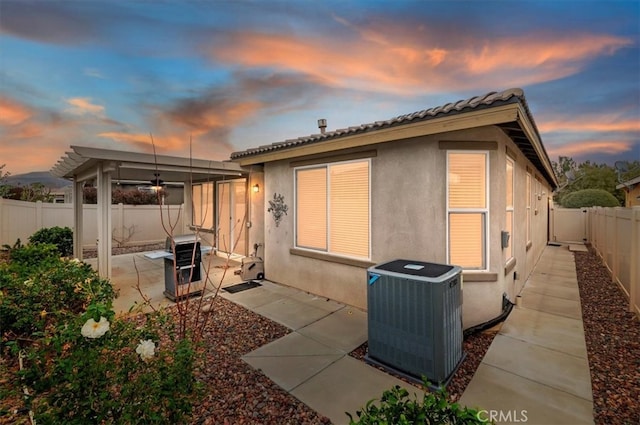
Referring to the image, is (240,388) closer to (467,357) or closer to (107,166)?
(467,357)

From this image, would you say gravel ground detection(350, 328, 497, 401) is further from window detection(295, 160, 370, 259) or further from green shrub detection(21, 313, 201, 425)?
green shrub detection(21, 313, 201, 425)

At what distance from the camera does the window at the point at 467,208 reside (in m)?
4.27

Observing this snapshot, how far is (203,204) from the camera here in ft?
35.3

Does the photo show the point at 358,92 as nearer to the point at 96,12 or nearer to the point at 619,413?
the point at 96,12

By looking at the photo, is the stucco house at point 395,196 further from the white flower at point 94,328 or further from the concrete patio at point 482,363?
the white flower at point 94,328

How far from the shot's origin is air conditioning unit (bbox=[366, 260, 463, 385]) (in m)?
3.04

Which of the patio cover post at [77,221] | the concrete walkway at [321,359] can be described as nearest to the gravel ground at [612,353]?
the concrete walkway at [321,359]

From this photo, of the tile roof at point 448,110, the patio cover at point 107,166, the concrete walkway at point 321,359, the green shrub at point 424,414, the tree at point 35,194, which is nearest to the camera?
the green shrub at point 424,414

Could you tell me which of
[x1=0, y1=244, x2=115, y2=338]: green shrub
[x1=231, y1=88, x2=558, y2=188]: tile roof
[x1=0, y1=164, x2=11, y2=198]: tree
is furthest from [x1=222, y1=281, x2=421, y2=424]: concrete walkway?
[x1=0, y1=164, x2=11, y2=198]: tree

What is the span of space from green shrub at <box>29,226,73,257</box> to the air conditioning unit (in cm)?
1143

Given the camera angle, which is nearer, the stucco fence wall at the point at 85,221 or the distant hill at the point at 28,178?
the stucco fence wall at the point at 85,221

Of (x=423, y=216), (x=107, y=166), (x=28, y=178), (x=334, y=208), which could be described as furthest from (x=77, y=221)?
(x=28, y=178)

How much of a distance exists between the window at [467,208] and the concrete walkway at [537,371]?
121cm

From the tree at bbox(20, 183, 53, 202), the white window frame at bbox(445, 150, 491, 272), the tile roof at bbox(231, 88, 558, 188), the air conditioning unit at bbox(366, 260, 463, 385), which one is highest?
the tile roof at bbox(231, 88, 558, 188)
